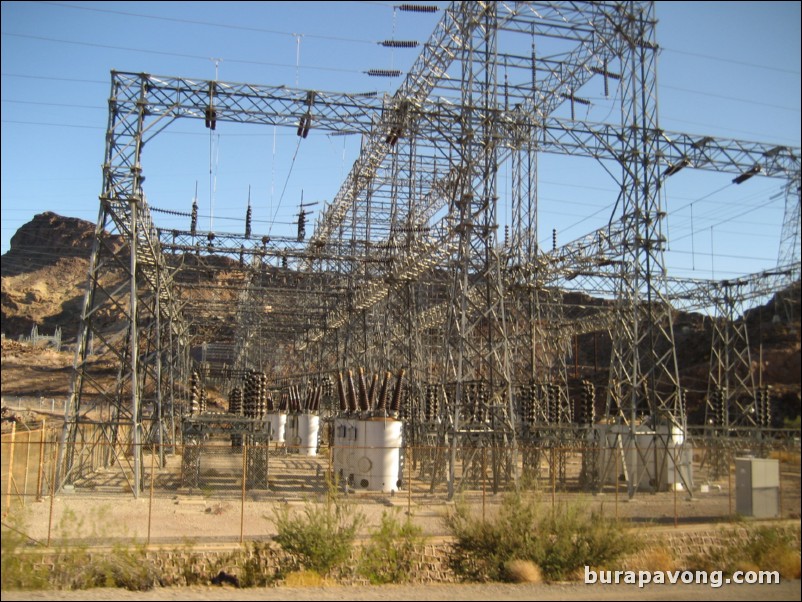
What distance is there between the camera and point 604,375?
226ft

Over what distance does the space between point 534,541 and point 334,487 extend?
4.07 metres

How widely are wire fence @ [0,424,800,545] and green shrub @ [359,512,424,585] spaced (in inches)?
52.2

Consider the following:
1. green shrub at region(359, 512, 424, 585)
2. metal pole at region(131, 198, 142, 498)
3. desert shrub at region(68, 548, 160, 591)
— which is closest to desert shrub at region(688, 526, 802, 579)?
green shrub at region(359, 512, 424, 585)

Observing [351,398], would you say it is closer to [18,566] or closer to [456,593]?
[456,593]

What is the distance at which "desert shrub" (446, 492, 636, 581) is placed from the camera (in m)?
14.4

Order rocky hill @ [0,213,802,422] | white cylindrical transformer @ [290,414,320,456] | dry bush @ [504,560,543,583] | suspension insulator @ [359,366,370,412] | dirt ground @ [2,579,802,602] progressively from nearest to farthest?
dirt ground @ [2,579,802,602] < dry bush @ [504,560,543,583] < suspension insulator @ [359,366,370,412] < white cylindrical transformer @ [290,414,320,456] < rocky hill @ [0,213,802,422]

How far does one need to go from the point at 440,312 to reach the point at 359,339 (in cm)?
445

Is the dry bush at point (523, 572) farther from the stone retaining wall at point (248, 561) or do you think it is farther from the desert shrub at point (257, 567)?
the desert shrub at point (257, 567)

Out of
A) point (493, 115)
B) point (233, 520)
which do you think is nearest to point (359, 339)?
point (493, 115)

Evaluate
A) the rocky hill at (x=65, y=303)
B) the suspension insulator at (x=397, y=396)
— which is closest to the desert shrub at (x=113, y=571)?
the suspension insulator at (x=397, y=396)

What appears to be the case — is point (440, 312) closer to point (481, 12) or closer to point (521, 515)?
point (481, 12)

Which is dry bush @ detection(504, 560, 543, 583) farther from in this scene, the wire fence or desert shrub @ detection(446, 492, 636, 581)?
the wire fence

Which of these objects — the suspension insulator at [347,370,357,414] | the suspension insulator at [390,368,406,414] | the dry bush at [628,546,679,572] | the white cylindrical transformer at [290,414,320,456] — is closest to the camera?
the dry bush at [628,546,679,572]

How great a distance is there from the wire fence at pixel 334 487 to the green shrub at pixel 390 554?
1327 millimetres
